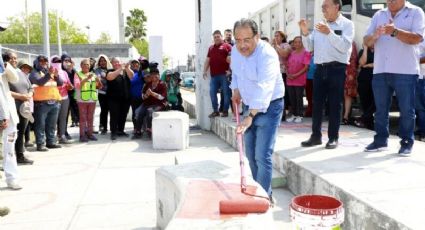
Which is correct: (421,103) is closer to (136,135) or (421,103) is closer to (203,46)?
(203,46)

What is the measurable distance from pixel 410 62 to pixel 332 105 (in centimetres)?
95

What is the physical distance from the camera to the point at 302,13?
8.77 metres

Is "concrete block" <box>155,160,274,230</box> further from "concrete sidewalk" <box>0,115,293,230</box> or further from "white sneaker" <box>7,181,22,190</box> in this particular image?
"white sneaker" <box>7,181,22,190</box>

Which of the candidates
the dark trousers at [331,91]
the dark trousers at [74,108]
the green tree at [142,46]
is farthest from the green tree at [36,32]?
the dark trousers at [331,91]

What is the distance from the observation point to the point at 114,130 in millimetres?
8609

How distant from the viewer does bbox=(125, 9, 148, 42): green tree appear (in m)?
72.1

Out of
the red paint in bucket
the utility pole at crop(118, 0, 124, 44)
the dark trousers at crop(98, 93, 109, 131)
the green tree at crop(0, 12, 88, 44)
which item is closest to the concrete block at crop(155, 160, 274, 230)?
the red paint in bucket

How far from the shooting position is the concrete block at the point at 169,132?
7.39m

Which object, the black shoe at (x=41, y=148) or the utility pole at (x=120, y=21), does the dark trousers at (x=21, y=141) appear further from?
the utility pole at (x=120, y=21)

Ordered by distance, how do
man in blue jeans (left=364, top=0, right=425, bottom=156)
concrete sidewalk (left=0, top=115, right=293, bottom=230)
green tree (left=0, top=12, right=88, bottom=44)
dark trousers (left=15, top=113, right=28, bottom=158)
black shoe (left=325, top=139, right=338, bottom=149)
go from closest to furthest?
1. concrete sidewalk (left=0, top=115, right=293, bottom=230)
2. man in blue jeans (left=364, top=0, right=425, bottom=156)
3. black shoe (left=325, top=139, right=338, bottom=149)
4. dark trousers (left=15, top=113, right=28, bottom=158)
5. green tree (left=0, top=12, right=88, bottom=44)

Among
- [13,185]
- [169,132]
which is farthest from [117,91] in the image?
[13,185]

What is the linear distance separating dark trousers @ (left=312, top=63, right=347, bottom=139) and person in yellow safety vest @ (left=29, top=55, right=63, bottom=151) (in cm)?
457

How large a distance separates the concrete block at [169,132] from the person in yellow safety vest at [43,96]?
71.2 inches

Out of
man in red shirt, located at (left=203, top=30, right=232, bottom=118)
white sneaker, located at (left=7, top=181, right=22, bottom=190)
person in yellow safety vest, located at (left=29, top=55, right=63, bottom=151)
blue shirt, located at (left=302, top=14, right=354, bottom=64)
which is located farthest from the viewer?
man in red shirt, located at (left=203, top=30, right=232, bottom=118)
